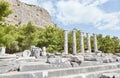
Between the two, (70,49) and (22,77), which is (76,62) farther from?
(70,49)

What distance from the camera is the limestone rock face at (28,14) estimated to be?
9636 cm

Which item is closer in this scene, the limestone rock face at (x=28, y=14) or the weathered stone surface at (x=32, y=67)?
the weathered stone surface at (x=32, y=67)

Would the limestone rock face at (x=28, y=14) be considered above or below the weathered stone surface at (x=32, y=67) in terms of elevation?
above

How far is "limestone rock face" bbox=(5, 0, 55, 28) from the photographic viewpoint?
96.4 m

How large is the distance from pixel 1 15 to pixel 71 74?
20932mm

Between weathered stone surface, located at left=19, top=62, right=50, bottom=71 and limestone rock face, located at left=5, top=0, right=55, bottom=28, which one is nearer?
weathered stone surface, located at left=19, top=62, right=50, bottom=71

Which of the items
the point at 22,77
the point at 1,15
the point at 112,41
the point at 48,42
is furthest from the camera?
the point at 112,41

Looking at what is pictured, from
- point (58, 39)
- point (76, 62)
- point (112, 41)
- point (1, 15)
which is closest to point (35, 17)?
point (112, 41)

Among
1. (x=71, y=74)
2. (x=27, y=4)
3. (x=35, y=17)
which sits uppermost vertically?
(x=27, y=4)

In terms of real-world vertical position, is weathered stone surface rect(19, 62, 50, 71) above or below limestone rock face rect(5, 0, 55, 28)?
below

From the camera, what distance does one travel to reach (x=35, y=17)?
109 meters

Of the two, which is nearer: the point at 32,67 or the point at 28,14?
Result: the point at 32,67

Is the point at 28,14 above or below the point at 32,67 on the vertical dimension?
above

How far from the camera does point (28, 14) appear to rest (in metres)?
106
